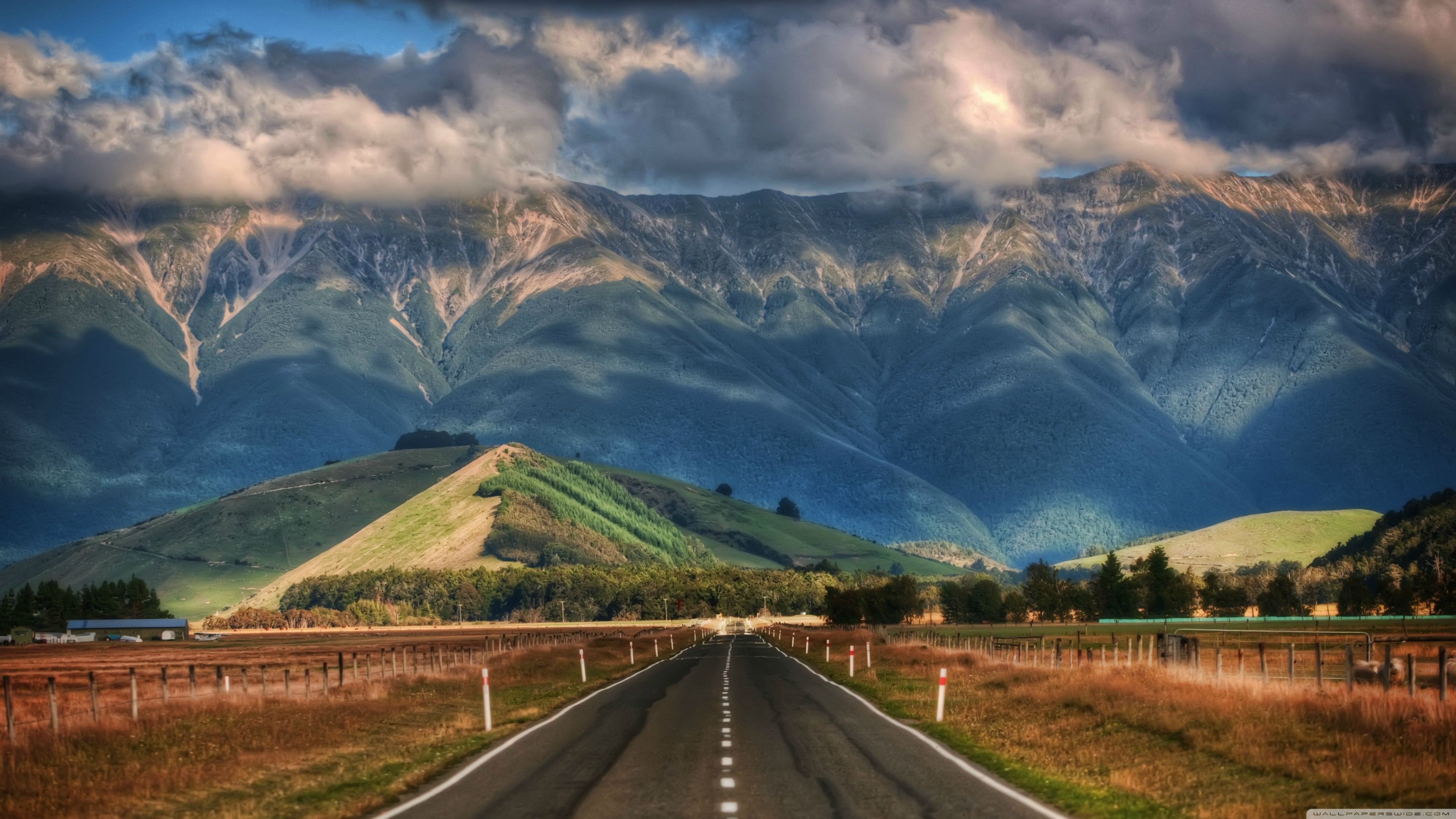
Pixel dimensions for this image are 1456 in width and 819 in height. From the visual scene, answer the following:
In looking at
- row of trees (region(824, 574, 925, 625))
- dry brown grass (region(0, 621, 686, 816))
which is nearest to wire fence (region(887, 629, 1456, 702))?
dry brown grass (region(0, 621, 686, 816))

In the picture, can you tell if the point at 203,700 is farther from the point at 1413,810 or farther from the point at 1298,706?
the point at 1413,810

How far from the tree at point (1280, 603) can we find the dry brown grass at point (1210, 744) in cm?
16410

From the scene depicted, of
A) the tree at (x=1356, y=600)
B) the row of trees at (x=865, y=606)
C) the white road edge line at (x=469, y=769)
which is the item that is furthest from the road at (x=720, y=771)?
the tree at (x=1356, y=600)

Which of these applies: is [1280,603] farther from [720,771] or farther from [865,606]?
[720,771]

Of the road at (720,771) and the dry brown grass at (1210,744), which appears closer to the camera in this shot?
the dry brown grass at (1210,744)

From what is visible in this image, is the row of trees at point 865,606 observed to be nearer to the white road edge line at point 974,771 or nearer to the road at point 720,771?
the white road edge line at point 974,771

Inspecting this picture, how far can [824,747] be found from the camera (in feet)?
97.0

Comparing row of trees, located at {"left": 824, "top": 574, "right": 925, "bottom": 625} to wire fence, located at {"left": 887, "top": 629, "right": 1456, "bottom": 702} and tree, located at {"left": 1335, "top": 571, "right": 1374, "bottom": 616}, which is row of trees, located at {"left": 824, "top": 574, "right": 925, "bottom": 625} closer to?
tree, located at {"left": 1335, "top": 571, "right": 1374, "bottom": 616}

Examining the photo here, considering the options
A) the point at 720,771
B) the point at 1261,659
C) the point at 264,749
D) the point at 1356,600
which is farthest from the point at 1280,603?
the point at 264,749

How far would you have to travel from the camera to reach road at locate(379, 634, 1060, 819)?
859 inches

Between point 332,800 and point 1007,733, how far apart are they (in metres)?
15.7

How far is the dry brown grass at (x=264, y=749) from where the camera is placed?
2362cm

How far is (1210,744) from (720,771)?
9.47 metres

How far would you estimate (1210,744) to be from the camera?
26703 millimetres
